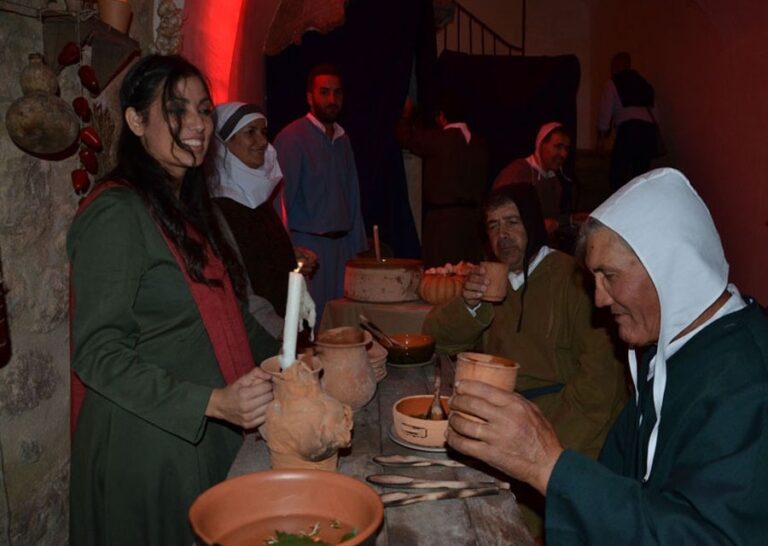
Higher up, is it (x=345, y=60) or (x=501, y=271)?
(x=345, y=60)

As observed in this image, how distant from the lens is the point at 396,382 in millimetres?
2607

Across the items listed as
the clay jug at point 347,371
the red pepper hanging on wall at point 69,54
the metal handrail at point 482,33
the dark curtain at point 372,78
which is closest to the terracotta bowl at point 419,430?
the clay jug at point 347,371

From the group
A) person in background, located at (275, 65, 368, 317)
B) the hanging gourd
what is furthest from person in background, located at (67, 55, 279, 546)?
person in background, located at (275, 65, 368, 317)

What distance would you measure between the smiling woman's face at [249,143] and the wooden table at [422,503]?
170 centimetres

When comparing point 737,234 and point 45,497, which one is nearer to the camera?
point 45,497

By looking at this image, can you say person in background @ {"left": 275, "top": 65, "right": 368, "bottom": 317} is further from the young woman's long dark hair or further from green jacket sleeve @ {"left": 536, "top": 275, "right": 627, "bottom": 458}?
the young woman's long dark hair

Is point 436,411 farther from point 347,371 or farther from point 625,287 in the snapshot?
point 625,287

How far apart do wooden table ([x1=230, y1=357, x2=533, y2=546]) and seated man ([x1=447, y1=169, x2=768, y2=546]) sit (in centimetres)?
10

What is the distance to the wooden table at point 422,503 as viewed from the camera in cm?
148

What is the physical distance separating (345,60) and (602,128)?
150 inches

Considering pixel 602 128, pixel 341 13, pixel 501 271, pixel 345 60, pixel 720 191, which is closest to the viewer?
pixel 501 271

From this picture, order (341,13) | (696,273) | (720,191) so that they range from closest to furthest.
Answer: (696,273)
(341,13)
(720,191)

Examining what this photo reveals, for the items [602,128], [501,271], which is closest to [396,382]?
[501,271]

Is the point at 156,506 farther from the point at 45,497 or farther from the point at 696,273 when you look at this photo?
the point at 696,273
